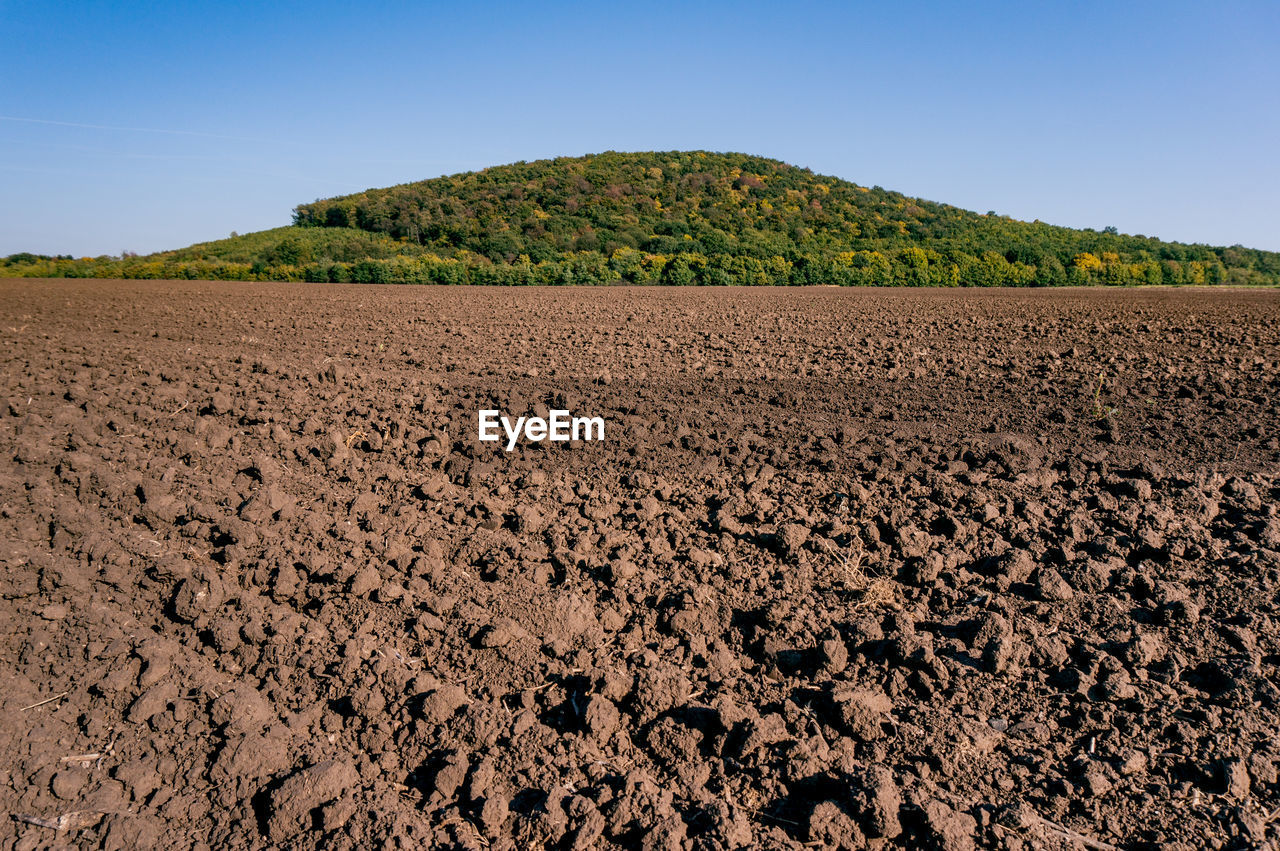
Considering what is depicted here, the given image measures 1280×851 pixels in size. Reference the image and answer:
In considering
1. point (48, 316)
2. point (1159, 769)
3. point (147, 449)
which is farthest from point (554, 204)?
point (1159, 769)

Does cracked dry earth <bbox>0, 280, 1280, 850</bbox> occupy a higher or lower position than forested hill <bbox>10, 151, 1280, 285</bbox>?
lower

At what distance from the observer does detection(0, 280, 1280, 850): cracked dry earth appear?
2.55 meters

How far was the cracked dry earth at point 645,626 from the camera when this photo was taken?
100 inches

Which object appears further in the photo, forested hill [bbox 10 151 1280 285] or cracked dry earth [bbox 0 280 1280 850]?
forested hill [bbox 10 151 1280 285]

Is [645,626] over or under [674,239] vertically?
under

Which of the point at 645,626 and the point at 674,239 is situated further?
the point at 674,239

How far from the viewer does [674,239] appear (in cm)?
5762

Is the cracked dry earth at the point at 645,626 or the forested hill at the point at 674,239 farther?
the forested hill at the point at 674,239

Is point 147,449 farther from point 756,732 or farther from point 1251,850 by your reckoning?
point 1251,850

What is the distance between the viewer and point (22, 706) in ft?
10.0

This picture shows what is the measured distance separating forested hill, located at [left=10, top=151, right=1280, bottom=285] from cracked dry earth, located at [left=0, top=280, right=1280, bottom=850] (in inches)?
1552

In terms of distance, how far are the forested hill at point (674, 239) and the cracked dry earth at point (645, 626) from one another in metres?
39.4

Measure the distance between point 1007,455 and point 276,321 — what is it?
16190 millimetres

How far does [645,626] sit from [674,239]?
185 feet
